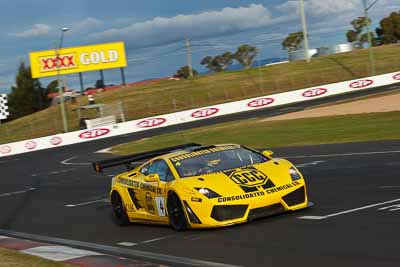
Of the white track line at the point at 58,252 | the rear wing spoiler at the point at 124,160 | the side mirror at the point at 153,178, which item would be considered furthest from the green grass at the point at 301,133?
the white track line at the point at 58,252

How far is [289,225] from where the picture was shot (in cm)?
978

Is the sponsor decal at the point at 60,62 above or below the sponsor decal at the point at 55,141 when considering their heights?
above

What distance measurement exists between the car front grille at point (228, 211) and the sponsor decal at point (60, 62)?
7508cm

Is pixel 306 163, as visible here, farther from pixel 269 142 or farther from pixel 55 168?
pixel 55 168

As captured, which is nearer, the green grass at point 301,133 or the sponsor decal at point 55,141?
the green grass at point 301,133

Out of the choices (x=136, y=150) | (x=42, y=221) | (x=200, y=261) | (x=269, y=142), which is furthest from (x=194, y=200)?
(x=136, y=150)

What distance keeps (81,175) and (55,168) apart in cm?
586

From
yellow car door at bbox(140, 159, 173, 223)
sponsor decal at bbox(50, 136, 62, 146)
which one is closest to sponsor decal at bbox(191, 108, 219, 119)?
sponsor decal at bbox(50, 136, 62, 146)

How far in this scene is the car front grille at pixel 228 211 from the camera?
32.7ft

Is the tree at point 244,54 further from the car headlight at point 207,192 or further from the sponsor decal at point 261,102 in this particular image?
the car headlight at point 207,192

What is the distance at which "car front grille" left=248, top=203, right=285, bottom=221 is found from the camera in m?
9.98

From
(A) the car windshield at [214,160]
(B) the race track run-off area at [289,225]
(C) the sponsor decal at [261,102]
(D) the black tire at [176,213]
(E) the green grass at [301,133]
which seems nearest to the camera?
(B) the race track run-off area at [289,225]

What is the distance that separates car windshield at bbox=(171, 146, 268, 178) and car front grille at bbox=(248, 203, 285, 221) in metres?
1.05

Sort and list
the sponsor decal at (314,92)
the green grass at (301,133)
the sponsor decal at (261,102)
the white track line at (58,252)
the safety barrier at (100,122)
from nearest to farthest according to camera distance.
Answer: the white track line at (58,252) < the green grass at (301,133) < the safety barrier at (100,122) < the sponsor decal at (261,102) < the sponsor decal at (314,92)
